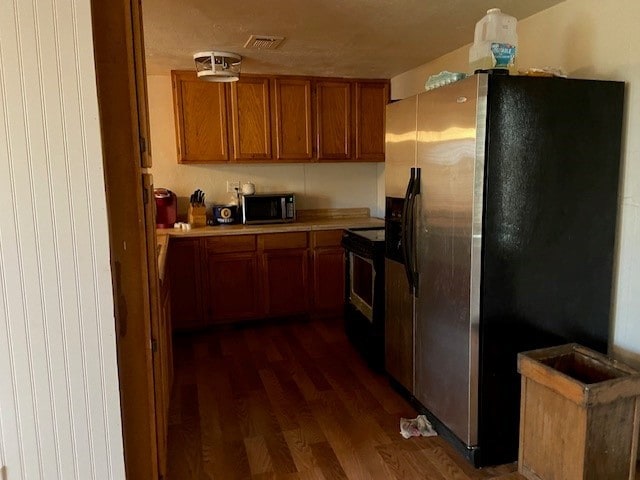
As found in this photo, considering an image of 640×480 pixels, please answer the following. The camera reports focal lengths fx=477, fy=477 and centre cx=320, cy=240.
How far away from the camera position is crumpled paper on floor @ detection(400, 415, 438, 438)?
2.53 meters

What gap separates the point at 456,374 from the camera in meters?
2.32

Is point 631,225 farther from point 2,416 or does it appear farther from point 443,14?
point 2,416

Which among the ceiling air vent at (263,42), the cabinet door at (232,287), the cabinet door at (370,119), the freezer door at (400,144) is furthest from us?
the cabinet door at (370,119)

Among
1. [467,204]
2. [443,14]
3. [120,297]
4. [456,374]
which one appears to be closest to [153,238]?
[120,297]

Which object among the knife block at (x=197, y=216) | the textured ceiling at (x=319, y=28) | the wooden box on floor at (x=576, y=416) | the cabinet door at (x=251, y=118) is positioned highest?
the textured ceiling at (x=319, y=28)

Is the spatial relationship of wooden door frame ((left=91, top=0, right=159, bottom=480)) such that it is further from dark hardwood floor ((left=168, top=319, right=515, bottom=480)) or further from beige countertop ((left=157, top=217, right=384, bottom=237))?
beige countertop ((left=157, top=217, right=384, bottom=237))

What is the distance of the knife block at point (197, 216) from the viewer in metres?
4.25

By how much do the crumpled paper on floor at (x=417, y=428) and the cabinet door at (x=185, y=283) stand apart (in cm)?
211

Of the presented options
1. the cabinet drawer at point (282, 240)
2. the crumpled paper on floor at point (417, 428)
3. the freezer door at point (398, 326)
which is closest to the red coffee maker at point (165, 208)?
the cabinet drawer at point (282, 240)

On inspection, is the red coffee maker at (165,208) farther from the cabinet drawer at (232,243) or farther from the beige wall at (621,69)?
the beige wall at (621,69)

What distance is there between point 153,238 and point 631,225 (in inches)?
85.1

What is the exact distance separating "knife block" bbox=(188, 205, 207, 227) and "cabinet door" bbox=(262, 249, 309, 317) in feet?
2.12

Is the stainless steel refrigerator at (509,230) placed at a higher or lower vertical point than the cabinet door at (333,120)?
lower

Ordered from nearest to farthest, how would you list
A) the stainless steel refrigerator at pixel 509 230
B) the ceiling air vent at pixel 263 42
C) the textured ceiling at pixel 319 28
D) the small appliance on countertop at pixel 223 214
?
the stainless steel refrigerator at pixel 509 230
the textured ceiling at pixel 319 28
the ceiling air vent at pixel 263 42
the small appliance on countertop at pixel 223 214
